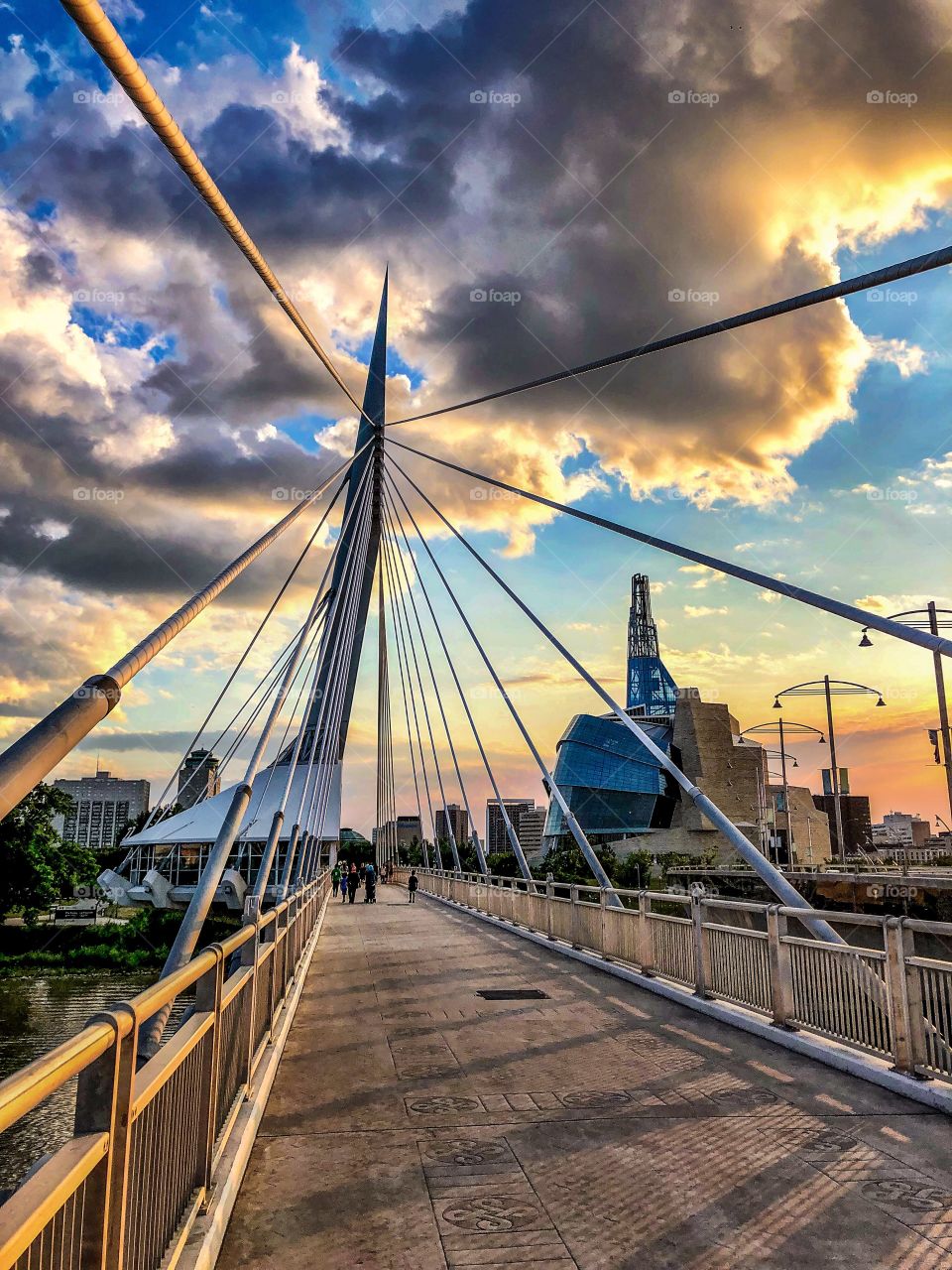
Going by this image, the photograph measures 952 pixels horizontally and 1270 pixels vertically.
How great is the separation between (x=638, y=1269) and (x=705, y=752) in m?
89.8

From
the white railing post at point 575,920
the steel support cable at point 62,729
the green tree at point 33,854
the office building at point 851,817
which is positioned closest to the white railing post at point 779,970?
the steel support cable at point 62,729

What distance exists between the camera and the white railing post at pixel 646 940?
12133 mm

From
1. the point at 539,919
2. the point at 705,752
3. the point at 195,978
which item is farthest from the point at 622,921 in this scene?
the point at 705,752

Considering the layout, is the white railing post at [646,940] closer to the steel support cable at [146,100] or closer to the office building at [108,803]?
the steel support cable at [146,100]

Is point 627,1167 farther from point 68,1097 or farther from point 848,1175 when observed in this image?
point 68,1097

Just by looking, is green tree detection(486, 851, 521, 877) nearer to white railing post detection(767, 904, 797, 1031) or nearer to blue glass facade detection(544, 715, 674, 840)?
blue glass facade detection(544, 715, 674, 840)

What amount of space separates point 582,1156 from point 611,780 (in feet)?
304

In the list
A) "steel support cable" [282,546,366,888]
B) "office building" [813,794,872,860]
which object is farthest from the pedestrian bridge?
"office building" [813,794,872,860]

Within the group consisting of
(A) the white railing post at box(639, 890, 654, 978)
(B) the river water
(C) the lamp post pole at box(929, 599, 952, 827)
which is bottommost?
(B) the river water

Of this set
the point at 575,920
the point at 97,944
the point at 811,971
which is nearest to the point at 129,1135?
the point at 811,971

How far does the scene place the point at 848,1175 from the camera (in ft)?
16.8

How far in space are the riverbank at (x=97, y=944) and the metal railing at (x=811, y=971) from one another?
4780 centimetres

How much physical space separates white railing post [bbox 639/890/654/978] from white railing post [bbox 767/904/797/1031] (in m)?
3.37

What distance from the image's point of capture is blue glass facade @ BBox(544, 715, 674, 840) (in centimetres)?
9469
